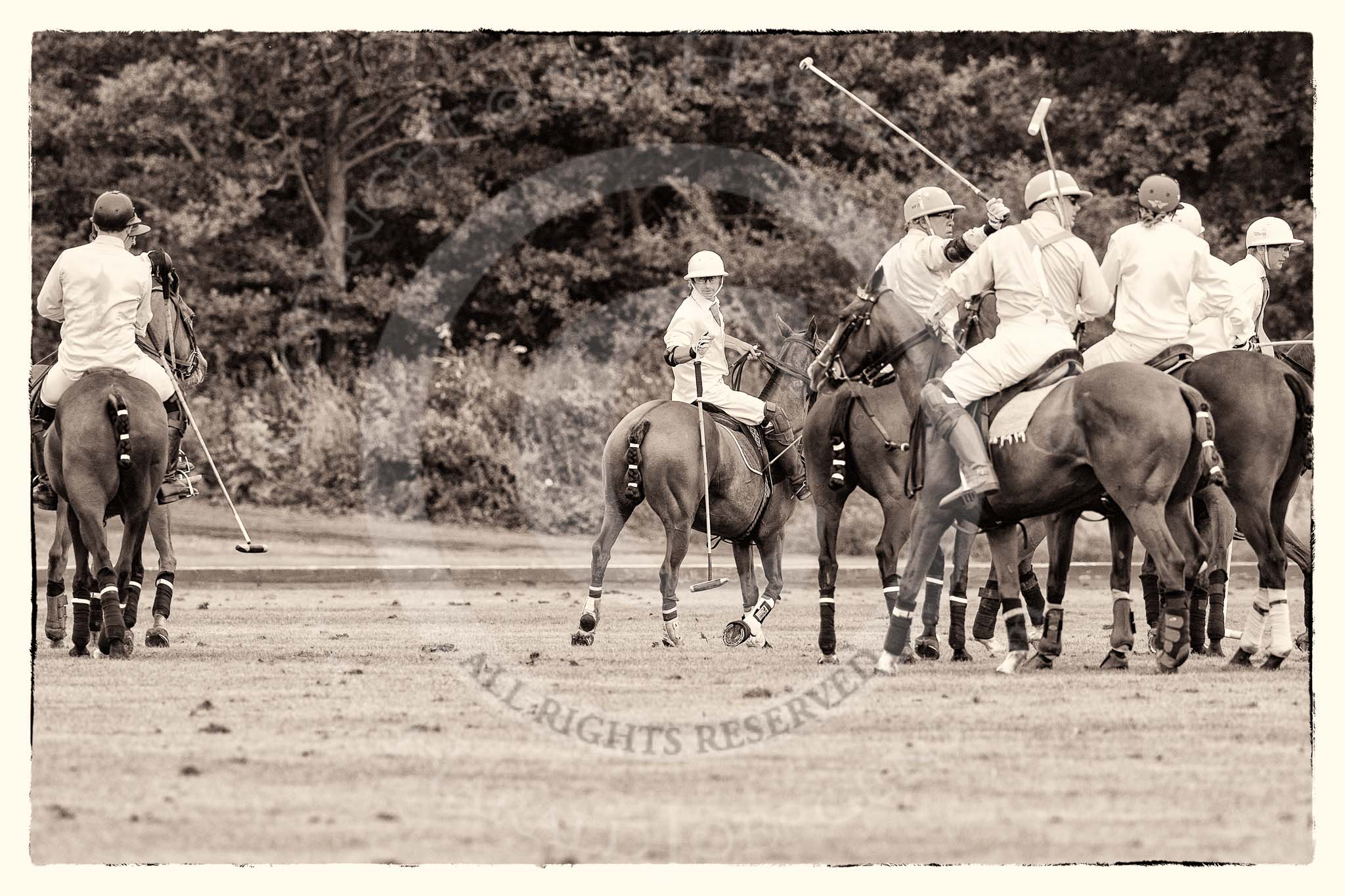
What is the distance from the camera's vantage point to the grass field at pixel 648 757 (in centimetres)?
773

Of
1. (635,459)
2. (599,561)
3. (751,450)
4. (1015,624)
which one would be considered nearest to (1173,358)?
(1015,624)

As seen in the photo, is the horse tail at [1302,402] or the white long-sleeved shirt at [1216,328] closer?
the horse tail at [1302,402]

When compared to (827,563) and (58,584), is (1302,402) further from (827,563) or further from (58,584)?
(58,584)

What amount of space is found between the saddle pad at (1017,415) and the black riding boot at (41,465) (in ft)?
21.1

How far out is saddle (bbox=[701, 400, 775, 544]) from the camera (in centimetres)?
1470

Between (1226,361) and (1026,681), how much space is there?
2.48 m

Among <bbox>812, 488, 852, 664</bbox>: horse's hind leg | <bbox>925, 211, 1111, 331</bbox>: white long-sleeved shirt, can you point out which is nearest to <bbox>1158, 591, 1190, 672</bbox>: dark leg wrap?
<bbox>925, 211, 1111, 331</bbox>: white long-sleeved shirt

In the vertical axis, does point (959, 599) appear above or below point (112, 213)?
below

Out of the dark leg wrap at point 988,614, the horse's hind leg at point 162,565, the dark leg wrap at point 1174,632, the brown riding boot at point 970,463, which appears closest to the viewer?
the brown riding boot at point 970,463

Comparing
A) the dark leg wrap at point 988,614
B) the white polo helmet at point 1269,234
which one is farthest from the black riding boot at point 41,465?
the white polo helmet at point 1269,234

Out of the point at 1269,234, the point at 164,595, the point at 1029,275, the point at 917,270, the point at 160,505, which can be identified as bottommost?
the point at 164,595

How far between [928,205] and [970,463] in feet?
7.61

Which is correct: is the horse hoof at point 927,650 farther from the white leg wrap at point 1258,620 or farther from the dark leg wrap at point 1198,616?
the white leg wrap at point 1258,620

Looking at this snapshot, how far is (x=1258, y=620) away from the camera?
1323 centimetres
